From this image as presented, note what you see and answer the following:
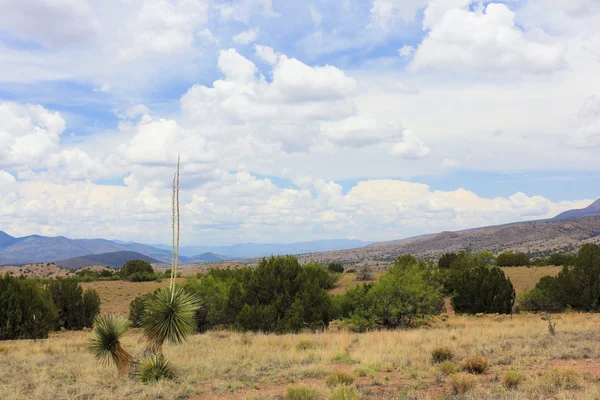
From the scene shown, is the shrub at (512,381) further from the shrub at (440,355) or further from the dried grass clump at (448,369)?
the shrub at (440,355)

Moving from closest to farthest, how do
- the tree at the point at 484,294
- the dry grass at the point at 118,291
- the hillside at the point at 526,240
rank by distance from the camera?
1. the tree at the point at 484,294
2. the dry grass at the point at 118,291
3. the hillside at the point at 526,240

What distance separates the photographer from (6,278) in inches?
944

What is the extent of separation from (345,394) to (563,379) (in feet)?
15.6

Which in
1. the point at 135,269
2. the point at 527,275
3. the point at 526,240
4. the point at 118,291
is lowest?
the point at 118,291

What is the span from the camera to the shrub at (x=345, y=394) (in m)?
9.22

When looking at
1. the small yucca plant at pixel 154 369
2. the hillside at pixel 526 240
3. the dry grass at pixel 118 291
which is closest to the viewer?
the small yucca plant at pixel 154 369

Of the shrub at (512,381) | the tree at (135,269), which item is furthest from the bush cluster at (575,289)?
the tree at (135,269)

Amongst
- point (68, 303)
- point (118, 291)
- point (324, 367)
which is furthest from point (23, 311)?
point (118, 291)

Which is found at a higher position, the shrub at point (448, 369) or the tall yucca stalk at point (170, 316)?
the tall yucca stalk at point (170, 316)

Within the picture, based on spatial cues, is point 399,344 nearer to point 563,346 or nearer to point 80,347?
point 563,346

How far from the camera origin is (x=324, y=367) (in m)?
12.7

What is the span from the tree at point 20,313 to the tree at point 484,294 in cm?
2635

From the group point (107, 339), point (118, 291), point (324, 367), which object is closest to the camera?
point (107, 339)

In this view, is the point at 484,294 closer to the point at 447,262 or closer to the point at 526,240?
the point at 447,262
